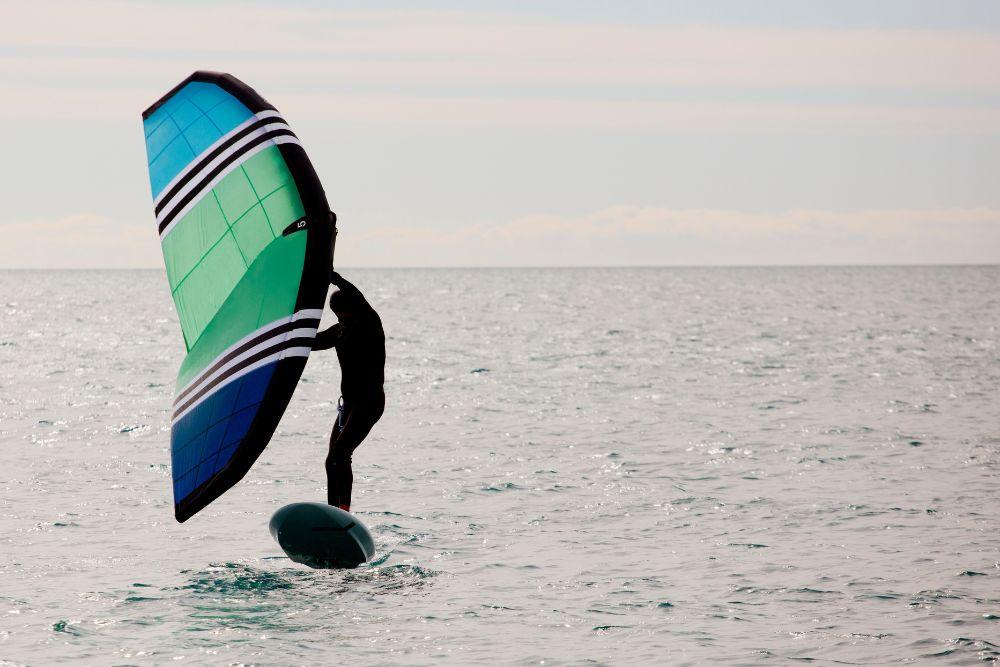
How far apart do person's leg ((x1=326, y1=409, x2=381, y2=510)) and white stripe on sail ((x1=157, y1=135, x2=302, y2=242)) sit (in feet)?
8.75

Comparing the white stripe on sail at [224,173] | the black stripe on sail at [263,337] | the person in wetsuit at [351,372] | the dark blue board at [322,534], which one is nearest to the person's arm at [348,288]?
the person in wetsuit at [351,372]

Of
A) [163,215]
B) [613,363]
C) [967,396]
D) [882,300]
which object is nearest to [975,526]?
[163,215]

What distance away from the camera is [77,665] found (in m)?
9.60

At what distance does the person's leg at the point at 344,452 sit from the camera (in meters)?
13.0

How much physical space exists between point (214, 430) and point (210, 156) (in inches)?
110

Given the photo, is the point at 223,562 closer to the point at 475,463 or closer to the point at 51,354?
the point at 475,463

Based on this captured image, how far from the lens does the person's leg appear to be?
13.0 meters

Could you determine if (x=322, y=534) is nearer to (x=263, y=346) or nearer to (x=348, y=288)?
(x=263, y=346)

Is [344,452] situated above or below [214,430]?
below

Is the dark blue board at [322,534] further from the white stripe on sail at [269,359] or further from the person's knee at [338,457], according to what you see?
the white stripe on sail at [269,359]

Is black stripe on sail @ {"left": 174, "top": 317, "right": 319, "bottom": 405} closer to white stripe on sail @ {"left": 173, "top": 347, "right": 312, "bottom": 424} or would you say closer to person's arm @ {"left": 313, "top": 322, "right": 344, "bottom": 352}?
white stripe on sail @ {"left": 173, "top": 347, "right": 312, "bottom": 424}

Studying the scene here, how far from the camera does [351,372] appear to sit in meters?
12.9

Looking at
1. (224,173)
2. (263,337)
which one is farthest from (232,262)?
(263,337)

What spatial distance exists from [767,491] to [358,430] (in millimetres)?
6690
